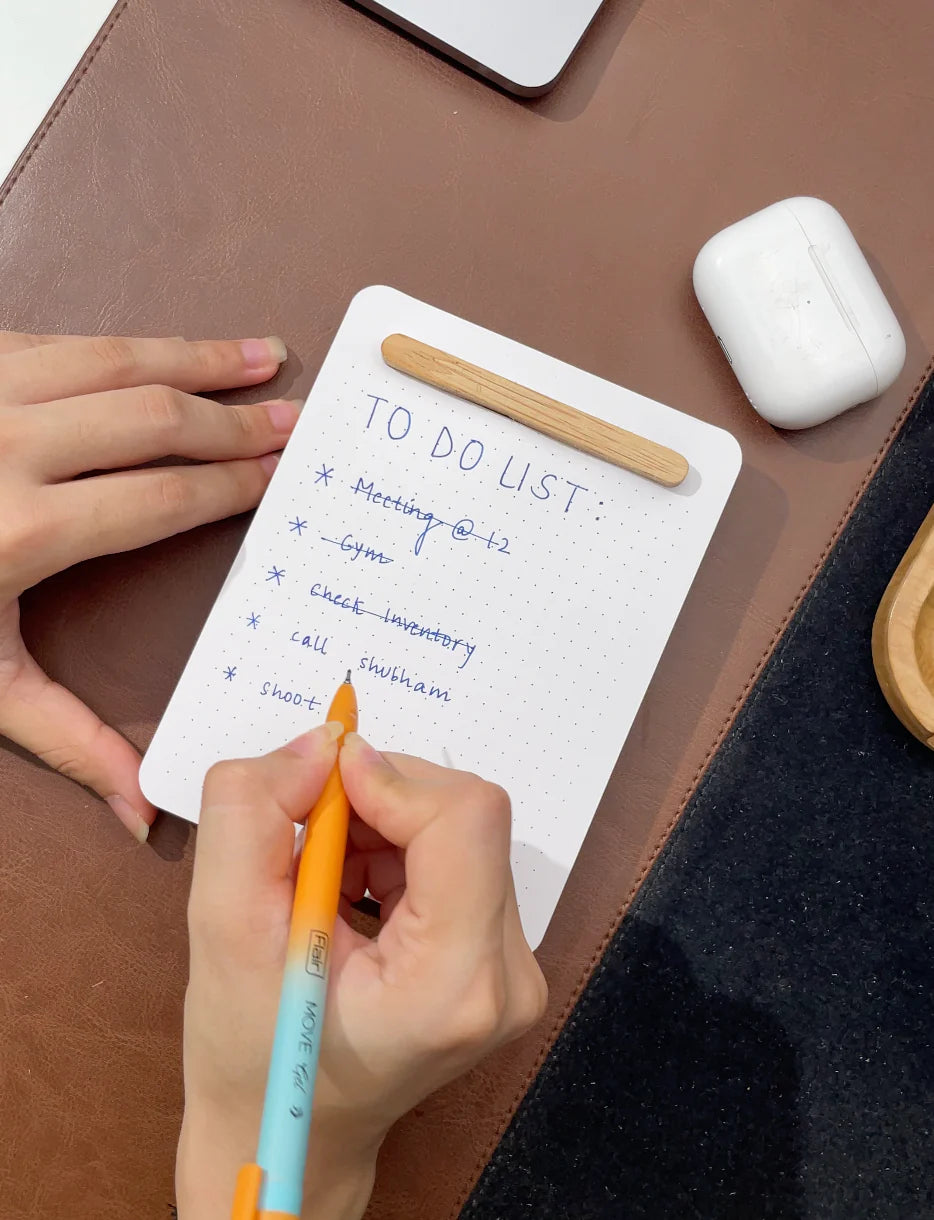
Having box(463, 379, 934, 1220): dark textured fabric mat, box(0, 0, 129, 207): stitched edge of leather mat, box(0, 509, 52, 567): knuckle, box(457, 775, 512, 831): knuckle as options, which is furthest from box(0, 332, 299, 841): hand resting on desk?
box(463, 379, 934, 1220): dark textured fabric mat

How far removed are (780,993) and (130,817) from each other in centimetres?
45

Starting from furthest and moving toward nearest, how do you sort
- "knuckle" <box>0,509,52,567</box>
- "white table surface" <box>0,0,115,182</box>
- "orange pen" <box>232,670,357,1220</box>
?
"white table surface" <box>0,0,115,182</box> → "knuckle" <box>0,509,52,567</box> → "orange pen" <box>232,670,357,1220</box>

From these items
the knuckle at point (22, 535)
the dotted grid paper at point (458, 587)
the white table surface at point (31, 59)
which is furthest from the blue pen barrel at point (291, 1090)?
the white table surface at point (31, 59)

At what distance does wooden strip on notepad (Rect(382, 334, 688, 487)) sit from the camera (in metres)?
0.48

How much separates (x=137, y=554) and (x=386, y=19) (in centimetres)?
36

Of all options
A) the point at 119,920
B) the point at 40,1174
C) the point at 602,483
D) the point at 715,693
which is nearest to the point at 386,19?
the point at 602,483

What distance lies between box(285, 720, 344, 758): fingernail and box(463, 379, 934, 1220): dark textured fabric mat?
9.7 inches

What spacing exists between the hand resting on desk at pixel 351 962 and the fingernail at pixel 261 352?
231 millimetres

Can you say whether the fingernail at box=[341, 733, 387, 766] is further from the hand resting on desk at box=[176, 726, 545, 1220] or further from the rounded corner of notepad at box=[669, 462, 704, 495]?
the rounded corner of notepad at box=[669, 462, 704, 495]

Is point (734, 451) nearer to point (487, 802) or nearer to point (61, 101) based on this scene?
point (487, 802)

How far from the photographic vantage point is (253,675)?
48 cm

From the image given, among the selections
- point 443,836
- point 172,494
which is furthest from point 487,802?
point 172,494

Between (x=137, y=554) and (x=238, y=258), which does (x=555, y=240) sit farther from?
(x=137, y=554)

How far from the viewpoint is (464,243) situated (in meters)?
0.51
